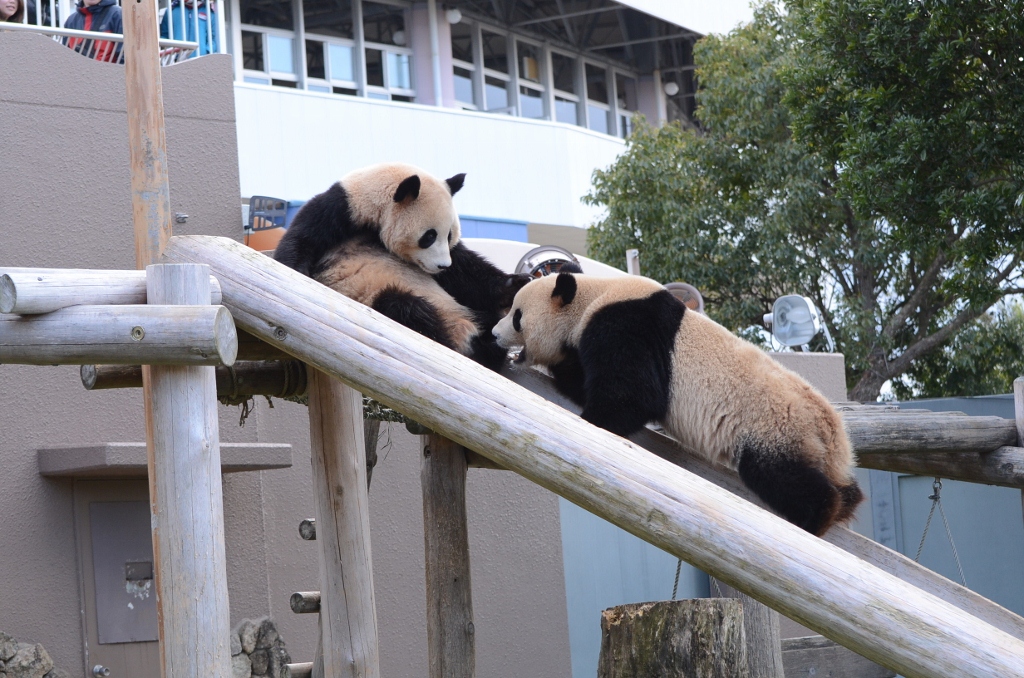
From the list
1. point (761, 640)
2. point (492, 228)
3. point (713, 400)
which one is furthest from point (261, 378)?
point (492, 228)

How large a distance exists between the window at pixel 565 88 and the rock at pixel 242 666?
20038 millimetres

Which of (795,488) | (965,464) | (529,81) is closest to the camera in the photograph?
(795,488)

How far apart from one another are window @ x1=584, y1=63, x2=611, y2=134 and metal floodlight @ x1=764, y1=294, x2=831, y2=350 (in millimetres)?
16690

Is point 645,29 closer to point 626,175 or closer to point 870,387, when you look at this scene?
point 626,175

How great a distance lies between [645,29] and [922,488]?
17653 mm

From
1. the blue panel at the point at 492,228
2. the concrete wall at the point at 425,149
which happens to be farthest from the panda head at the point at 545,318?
the blue panel at the point at 492,228

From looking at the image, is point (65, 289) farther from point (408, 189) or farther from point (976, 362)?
point (976, 362)

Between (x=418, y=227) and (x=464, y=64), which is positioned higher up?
(x=464, y=64)

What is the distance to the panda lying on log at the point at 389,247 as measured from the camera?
3.82m

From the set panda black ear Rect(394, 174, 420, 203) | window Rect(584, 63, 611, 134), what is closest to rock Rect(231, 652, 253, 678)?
panda black ear Rect(394, 174, 420, 203)

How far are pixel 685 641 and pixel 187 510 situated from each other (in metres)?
1.73

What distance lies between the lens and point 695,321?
13.0 ft

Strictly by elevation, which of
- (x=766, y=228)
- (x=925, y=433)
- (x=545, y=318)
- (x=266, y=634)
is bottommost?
(x=266, y=634)

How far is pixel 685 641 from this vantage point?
152 inches
